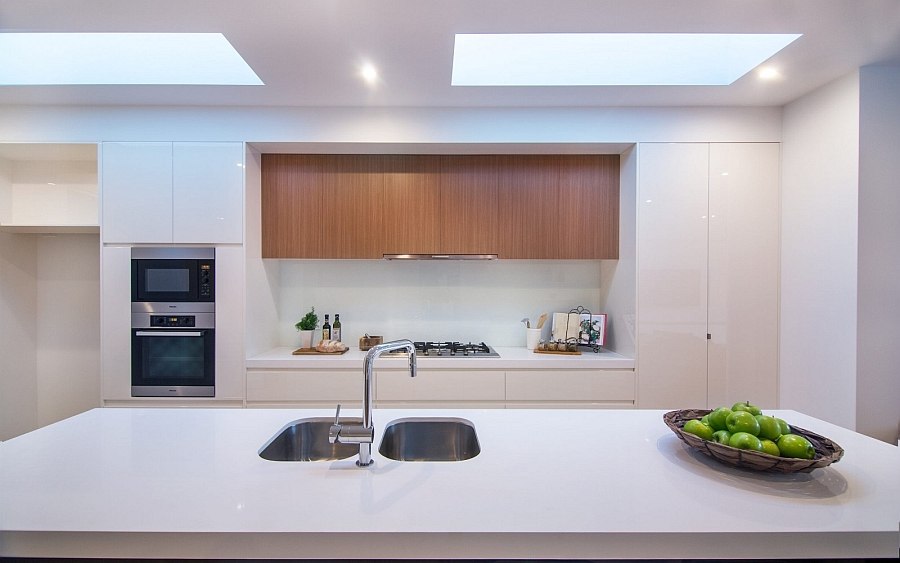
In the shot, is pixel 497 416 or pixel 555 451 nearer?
pixel 555 451

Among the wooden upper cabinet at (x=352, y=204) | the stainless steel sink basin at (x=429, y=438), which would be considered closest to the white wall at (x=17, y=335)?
the wooden upper cabinet at (x=352, y=204)

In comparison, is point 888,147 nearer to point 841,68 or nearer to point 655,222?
point 841,68

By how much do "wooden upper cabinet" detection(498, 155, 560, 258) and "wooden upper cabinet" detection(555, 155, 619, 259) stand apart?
61 mm

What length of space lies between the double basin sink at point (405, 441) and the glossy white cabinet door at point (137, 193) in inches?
75.7

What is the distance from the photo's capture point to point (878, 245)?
2174mm

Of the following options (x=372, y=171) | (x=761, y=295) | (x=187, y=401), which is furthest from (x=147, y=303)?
(x=761, y=295)

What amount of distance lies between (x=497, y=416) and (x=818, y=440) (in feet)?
3.09

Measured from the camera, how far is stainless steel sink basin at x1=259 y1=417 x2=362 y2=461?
1.54 m

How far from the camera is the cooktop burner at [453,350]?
2.88 meters

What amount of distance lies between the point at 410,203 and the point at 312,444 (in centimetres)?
184

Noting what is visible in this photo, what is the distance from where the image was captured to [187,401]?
2.78 metres

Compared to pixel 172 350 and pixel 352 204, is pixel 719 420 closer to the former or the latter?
pixel 352 204

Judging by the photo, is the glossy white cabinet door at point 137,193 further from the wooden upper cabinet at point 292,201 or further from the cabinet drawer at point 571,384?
the cabinet drawer at point 571,384

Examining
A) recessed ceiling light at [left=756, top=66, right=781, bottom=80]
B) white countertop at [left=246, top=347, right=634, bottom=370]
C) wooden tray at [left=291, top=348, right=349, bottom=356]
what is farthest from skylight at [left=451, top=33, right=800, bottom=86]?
wooden tray at [left=291, top=348, right=349, bottom=356]
